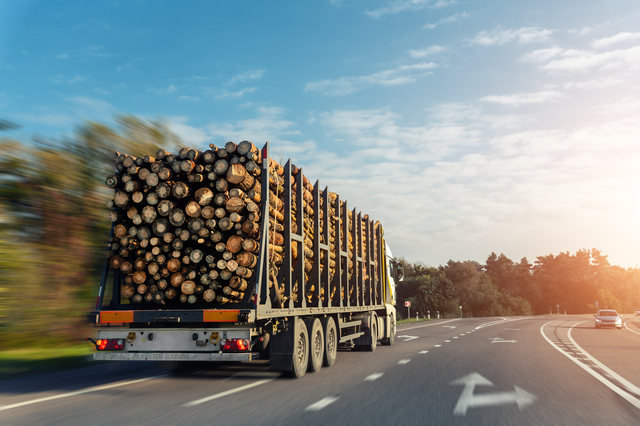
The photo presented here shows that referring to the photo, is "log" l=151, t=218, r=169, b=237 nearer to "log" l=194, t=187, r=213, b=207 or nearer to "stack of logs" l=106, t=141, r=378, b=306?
"stack of logs" l=106, t=141, r=378, b=306

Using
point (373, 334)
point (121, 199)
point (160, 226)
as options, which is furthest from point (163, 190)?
point (373, 334)

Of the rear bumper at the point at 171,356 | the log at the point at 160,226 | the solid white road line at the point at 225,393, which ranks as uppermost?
the log at the point at 160,226

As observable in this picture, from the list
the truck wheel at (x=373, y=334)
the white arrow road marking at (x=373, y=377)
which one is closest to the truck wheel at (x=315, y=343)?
the white arrow road marking at (x=373, y=377)

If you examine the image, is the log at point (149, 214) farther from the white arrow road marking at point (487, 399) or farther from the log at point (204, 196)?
the white arrow road marking at point (487, 399)

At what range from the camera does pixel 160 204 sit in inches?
358

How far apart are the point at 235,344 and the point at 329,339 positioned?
3.84 m

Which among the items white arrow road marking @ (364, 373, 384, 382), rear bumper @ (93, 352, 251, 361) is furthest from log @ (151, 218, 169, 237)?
white arrow road marking @ (364, 373, 384, 382)

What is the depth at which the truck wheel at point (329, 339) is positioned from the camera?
37.6 feet

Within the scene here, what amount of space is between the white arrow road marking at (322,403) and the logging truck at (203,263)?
1.33m

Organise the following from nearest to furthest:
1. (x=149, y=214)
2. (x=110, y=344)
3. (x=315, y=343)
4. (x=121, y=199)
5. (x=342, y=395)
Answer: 1. (x=342, y=395)
2. (x=110, y=344)
3. (x=149, y=214)
4. (x=121, y=199)
5. (x=315, y=343)

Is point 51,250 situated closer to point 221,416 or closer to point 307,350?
point 307,350

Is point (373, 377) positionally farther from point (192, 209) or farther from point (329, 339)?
point (192, 209)

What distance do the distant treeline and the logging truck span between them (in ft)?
273

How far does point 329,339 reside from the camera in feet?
38.7
